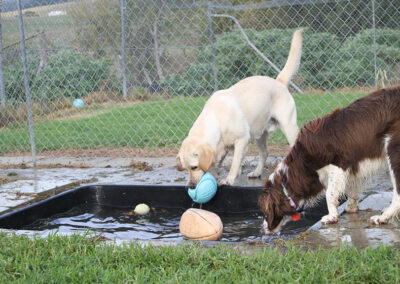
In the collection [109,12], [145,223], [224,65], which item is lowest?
[145,223]

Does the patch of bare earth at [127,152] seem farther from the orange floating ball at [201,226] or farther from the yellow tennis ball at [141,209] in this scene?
the orange floating ball at [201,226]

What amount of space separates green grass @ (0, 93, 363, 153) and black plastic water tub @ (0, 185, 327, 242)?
256 cm

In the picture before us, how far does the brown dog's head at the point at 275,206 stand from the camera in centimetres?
358

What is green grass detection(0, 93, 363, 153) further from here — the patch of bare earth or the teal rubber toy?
the teal rubber toy

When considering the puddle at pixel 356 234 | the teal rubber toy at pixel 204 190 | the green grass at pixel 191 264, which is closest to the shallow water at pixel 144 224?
the teal rubber toy at pixel 204 190

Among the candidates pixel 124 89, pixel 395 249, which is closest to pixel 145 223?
pixel 395 249

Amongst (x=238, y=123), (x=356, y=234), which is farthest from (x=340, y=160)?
(x=238, y=123)

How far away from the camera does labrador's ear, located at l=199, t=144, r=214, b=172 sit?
4.49 meters

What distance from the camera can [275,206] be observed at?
3.58 m

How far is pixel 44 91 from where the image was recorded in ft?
30.7

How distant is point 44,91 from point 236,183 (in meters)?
5.76

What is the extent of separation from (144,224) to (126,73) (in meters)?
5.02

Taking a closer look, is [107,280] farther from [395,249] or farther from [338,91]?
[338,91]

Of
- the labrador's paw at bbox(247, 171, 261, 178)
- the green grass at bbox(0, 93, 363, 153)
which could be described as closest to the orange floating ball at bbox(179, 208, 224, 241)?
the labrador's paw at bbox(247, 171, 261, 178)
